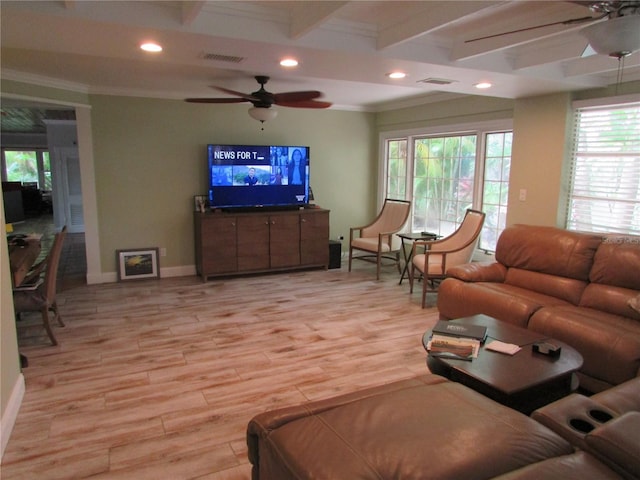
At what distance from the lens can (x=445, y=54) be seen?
3275 millimetres

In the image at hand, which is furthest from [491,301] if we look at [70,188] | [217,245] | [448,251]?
[70,188]

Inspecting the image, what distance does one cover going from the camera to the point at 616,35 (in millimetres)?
1906

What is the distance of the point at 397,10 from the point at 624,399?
7.78 ft

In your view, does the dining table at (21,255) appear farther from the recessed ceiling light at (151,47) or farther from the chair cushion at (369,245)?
the chair cushion at (369,245)

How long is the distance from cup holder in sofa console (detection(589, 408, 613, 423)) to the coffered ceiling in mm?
1663

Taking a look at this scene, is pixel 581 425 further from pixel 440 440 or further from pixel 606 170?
pixel 606 170

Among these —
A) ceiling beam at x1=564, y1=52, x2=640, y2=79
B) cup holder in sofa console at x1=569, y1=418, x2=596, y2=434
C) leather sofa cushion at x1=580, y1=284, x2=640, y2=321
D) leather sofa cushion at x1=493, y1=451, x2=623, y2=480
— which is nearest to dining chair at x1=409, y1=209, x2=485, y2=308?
leather sofa cushion at x1=580, y1=284, x2=640, y2=321

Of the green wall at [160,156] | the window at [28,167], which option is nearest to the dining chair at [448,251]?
the green wall at [160,156]

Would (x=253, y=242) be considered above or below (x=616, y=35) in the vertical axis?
below

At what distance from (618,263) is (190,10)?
11.0ft

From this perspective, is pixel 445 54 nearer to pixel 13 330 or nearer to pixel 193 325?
pixel 193 325

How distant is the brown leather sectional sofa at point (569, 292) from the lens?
2.74 metres

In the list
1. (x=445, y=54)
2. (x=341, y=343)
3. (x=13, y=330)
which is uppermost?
(x=445, y=54)

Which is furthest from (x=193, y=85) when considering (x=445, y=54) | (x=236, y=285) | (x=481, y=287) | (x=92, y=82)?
(x=481, y=287)
